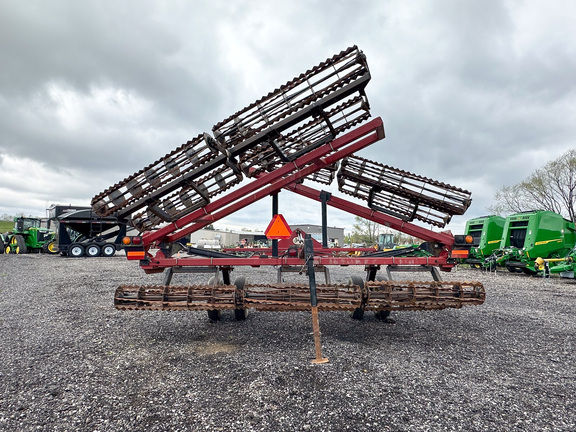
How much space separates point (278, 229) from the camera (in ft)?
15.8

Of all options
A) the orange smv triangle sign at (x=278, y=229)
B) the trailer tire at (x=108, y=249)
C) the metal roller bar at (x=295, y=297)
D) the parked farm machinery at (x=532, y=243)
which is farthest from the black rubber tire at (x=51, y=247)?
the parked farm machinery at (x=532, y=243)

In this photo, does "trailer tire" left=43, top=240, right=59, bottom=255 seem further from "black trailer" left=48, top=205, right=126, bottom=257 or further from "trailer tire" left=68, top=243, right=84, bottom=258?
"trailer tire" left=68, top=243, right=84, bottom=258

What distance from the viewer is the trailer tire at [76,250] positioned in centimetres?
2169

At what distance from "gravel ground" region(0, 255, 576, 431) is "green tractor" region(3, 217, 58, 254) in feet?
75.9

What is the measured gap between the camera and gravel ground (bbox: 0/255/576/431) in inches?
102

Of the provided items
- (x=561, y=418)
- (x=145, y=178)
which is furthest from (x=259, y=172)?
(x=561, y=418)

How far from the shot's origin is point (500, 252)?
51.5 ft

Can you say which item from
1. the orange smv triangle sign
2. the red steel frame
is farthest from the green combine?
the orange smv triangle sign

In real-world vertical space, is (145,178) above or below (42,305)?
above

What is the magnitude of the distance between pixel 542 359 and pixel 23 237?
3223cm

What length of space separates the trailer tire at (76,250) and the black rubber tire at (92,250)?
29 cm

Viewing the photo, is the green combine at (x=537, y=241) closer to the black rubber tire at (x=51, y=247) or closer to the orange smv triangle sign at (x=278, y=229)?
the orange smv triangle sign at (x=278, y=229)

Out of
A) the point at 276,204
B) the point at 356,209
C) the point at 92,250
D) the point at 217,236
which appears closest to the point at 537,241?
the point at 356,209

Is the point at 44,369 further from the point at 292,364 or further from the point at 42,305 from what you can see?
the point at 42,305
